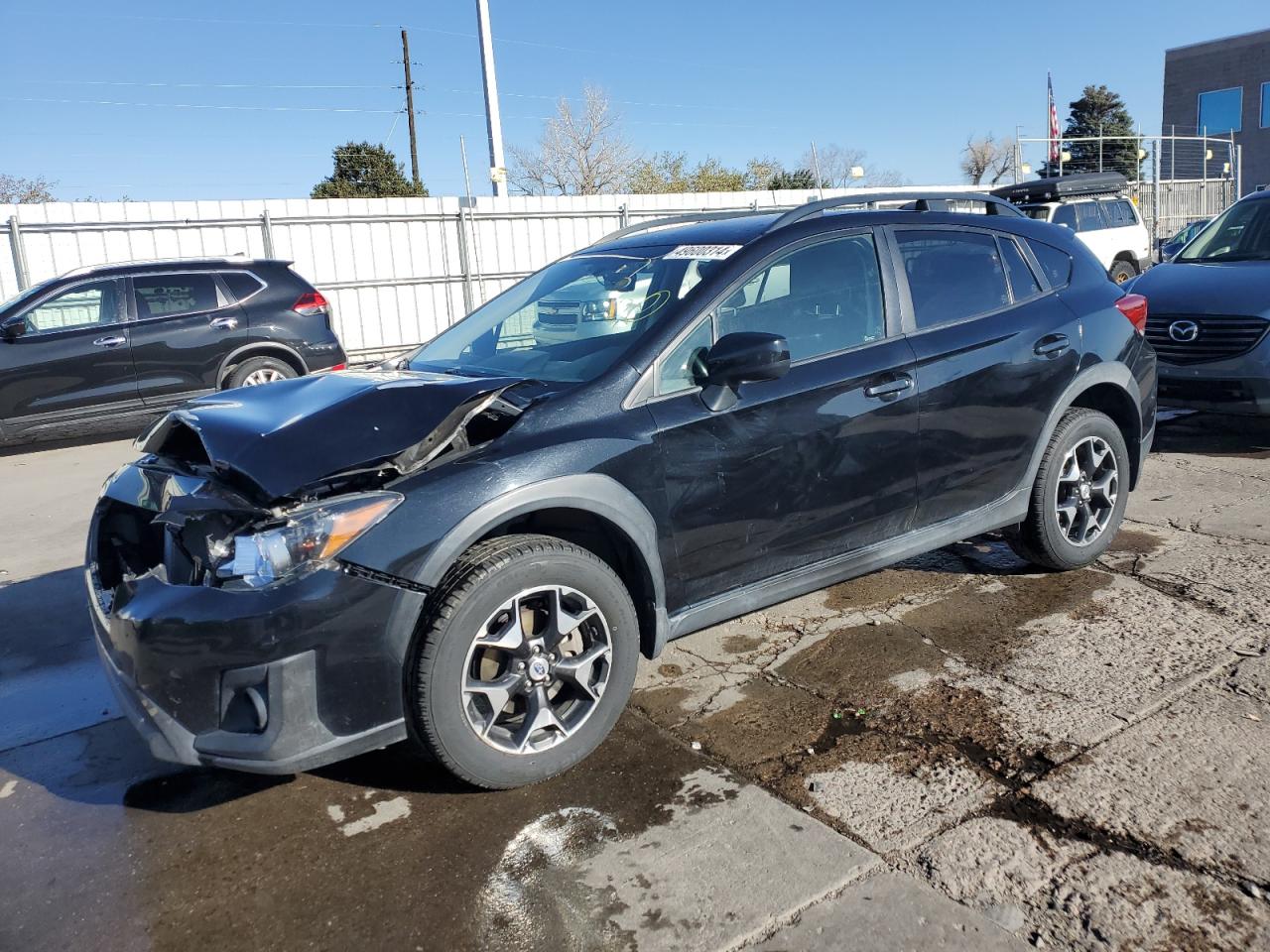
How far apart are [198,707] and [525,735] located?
36.5 inches

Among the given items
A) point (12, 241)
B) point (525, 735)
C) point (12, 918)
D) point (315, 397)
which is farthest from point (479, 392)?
point (12, 241)

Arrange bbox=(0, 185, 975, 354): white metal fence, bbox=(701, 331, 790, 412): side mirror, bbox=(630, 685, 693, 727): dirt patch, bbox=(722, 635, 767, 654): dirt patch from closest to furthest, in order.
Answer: bbox=(701, 331, 790, 412): side mirror < bbox=(630, 685, 693, 727): dirt patch < bbox=(722, 635, 767, 654): dirt patch < bbox=(0, 185, 975, 354): white metal fence

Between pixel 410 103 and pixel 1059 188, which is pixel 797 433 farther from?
pixel 410 103

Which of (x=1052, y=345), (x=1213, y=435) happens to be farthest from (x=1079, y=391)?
(x=1213, y=435)

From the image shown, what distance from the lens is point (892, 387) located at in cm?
382

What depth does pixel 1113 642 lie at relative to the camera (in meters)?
3.97

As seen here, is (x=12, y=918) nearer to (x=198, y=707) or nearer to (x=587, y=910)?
(x=198, y=707)

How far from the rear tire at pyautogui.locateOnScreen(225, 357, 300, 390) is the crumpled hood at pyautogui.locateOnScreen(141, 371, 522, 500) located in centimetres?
694

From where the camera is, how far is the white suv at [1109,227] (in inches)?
649

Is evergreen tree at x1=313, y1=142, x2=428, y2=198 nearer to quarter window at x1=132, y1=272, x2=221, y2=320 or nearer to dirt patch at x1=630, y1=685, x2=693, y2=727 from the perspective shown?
quarter window at x1=132, y1=272, x2=221, y2=320

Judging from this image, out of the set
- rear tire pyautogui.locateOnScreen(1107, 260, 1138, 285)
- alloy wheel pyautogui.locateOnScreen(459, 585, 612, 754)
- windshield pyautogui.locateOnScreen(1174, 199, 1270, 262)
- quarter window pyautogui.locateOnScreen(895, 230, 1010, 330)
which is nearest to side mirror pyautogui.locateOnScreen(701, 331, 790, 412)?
alloy wheel pyautogui.locateOnScreen(459, 585, 612, 754)

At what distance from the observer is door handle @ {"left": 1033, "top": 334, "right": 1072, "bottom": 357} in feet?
14.2

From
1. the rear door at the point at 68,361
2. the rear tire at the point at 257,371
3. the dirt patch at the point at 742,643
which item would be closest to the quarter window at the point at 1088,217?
the rear tire at the point at 257,371

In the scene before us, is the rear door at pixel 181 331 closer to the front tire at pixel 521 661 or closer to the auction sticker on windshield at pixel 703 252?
the auction sticker on windshield at pixel 703 252
